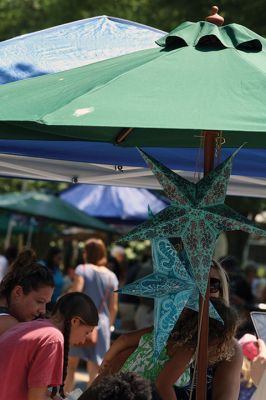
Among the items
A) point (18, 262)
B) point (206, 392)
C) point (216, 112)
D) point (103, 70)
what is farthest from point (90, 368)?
point (216, 112)

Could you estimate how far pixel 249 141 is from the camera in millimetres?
4102

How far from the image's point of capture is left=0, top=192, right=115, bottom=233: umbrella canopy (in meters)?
14.0

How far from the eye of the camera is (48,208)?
14398 millimetres

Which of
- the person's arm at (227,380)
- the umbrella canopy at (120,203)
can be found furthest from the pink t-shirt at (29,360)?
the umbrella canopy at (120,203)

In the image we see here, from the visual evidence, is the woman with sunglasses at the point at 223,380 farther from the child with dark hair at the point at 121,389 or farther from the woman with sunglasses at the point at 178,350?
the child with dark hair at the point at 121,389

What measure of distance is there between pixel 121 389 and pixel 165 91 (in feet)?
3.68

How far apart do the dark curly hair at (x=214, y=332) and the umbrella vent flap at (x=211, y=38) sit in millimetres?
1187

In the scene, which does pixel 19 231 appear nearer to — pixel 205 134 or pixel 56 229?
pixel 56 229

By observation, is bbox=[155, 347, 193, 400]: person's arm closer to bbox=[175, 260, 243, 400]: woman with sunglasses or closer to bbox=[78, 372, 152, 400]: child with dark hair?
bbox=[175, 260, 243, 400]: woman with sunglasses

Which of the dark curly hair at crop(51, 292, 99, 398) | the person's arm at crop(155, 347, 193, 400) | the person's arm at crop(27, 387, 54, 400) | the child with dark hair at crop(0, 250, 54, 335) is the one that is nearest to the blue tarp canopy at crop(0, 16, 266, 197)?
the child with dark hair at crop(0, 250, 54, 335)

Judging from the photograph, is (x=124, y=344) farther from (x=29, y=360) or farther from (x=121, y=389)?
(x=121, y=389)

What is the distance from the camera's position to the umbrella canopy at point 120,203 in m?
13.7

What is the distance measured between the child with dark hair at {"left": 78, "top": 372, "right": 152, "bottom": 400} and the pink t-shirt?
93cm

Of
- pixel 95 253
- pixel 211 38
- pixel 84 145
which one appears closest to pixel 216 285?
pixel 84 145
